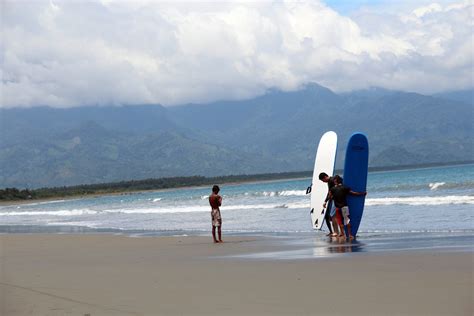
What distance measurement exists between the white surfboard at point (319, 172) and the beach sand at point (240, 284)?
4245mm

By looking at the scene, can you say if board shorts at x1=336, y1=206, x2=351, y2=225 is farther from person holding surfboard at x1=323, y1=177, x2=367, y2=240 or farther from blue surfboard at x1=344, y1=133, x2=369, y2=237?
blue surfboard at x1=344, y1=133, x2=369, y2=237

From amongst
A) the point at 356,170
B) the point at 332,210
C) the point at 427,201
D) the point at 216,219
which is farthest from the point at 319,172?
the point at 427,201

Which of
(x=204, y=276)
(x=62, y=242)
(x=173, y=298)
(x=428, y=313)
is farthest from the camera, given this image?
(x=62, y=242)

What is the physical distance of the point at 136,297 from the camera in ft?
30.3

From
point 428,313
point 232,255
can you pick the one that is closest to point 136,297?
point 428,313

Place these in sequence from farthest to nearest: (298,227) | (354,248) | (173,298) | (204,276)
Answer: (298,227)
(354,248)
(204,276)
(173,298)

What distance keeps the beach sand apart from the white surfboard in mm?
4245

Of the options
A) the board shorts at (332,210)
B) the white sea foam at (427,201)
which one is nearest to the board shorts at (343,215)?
the board shorts at (332,210)

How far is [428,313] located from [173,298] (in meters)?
3.04

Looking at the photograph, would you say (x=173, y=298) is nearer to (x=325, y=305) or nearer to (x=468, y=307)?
(x=325, y=305)

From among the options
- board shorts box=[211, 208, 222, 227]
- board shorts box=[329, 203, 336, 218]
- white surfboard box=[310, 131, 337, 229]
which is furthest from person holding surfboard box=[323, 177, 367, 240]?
board shorts box=[211, 208, 222, 227]

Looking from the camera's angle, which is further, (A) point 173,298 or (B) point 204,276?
(B) point 204,276

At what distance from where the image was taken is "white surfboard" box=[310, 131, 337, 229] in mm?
19062

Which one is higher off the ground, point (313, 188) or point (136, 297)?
point (313, 188)
